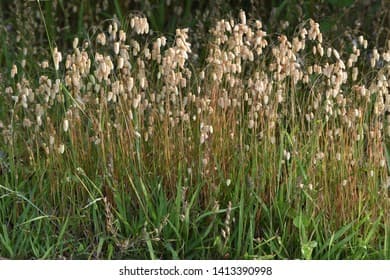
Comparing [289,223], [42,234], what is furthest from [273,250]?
[42,234]

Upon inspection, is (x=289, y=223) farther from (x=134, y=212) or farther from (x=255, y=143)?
(x=134, y=212)

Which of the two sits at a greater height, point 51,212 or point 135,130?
point 135,130

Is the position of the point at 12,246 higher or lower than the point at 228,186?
lower

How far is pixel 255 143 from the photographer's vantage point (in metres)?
3.12

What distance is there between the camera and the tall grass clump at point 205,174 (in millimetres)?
3037

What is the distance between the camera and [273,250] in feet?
10.0

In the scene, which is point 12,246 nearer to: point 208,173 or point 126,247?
point 126,247

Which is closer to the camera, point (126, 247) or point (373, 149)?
Answer: point (126, 247)

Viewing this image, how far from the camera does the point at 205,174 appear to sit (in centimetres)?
315

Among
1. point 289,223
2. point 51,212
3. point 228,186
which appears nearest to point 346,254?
point 289,223

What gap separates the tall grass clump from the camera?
3037mm

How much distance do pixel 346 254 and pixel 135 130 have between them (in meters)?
0.93

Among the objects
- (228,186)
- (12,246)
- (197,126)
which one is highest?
(197,126)

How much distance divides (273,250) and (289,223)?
12 cm
